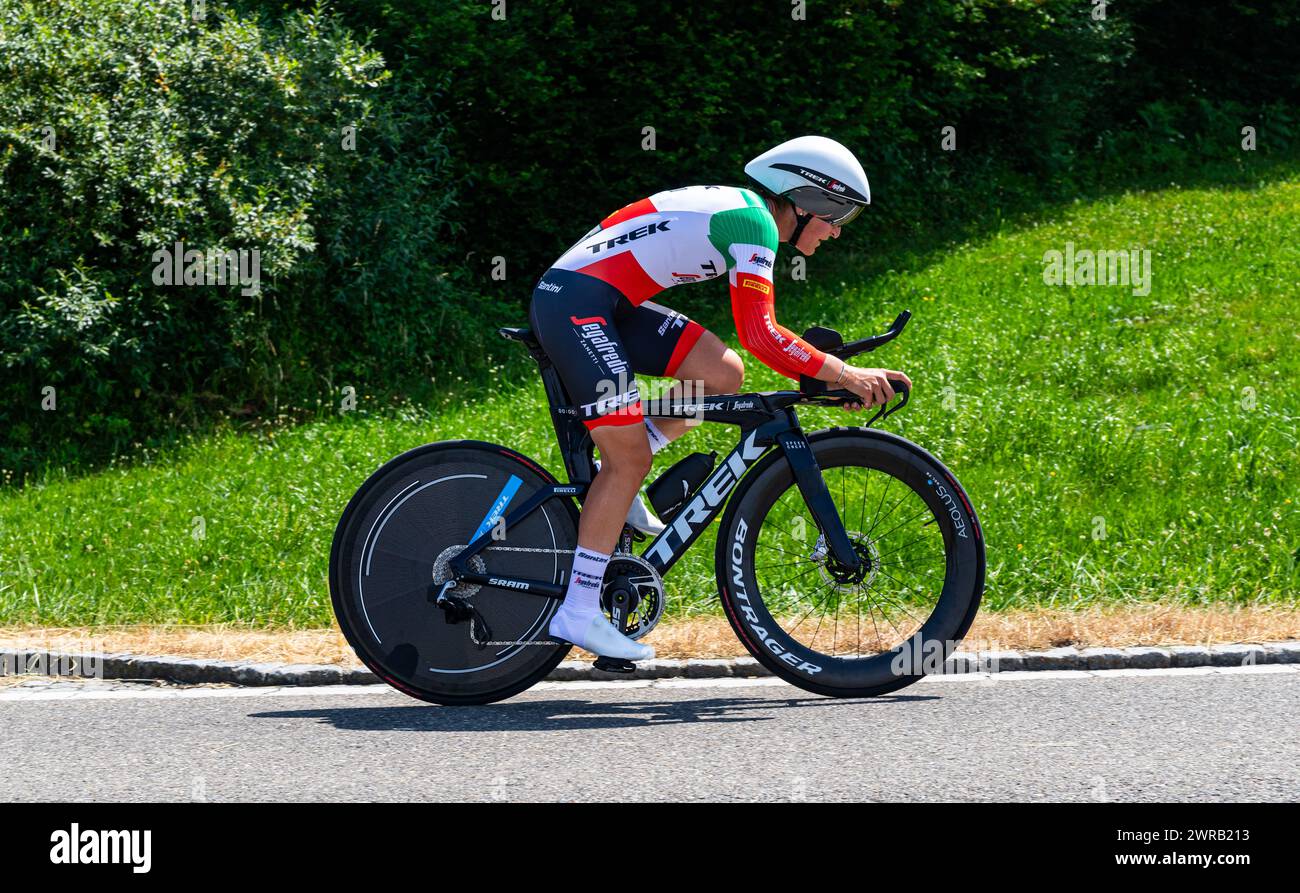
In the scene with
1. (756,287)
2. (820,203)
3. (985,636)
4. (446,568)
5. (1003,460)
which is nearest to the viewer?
(756,287)

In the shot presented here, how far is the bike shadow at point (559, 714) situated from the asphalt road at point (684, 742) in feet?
0.05

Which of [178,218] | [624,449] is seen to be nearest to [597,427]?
[624,449]

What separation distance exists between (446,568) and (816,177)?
1.99m

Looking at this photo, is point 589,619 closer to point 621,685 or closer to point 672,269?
point 621,685

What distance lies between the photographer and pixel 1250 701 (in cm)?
526

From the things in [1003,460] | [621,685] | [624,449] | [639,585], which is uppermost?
[624,449]

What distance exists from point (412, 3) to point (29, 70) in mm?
4832

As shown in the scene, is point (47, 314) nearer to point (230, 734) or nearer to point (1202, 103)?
point (230, 734)

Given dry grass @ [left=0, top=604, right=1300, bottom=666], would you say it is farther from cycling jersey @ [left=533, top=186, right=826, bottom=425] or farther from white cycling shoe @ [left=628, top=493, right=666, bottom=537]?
cycling jersey @ [left=533, top=186, right=826, bottom=425]

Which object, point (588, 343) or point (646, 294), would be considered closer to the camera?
point (588, 343)

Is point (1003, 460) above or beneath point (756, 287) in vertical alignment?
beneath

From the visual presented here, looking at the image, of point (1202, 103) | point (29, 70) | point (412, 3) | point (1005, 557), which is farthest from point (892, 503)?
point (1202, 103)

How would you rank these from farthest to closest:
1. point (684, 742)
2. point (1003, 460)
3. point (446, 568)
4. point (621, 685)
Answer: point (1003, 460)
point (621, 685)
point (446, 568)
point (684, 742)

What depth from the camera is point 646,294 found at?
534cm
